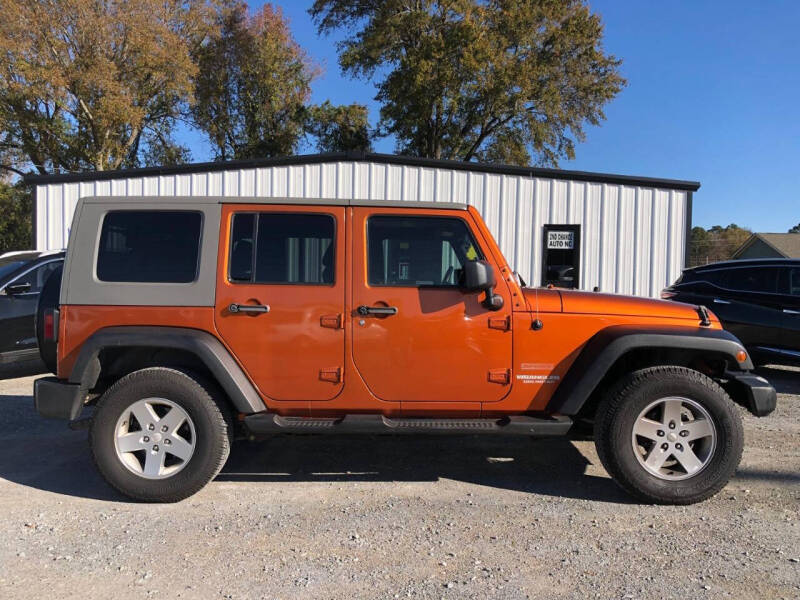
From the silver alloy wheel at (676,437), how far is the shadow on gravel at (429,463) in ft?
1.11

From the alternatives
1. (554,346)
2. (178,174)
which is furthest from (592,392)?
(178,174)

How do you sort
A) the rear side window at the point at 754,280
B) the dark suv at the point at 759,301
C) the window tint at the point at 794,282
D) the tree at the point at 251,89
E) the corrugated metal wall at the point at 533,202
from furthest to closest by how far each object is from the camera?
the tree at the point at 251,89 < the corrugated metal wall at the point at 533,202 < the rear side window at the point at 754,280 < the window tint at the point at 794,282 < the dark suv at the point at 759,301

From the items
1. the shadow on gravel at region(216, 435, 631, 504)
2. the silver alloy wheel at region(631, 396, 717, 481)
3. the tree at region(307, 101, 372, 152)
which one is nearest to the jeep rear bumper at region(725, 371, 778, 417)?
the silver alloy wheel at region(631, 396, 717, 481)

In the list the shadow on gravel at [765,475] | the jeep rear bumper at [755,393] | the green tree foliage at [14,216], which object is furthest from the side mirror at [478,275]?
the green tree foliage at [14,216]

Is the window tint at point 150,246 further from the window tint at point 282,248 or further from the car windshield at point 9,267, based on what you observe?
the car windshield at point 9,267

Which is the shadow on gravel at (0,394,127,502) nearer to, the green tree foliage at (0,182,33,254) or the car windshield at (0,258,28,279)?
the car windshield at (0,258,28,279)

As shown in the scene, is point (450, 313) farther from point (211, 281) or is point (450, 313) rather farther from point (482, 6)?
point (482, 6)

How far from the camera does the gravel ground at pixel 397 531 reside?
269 cm

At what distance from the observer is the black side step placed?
3557 mm

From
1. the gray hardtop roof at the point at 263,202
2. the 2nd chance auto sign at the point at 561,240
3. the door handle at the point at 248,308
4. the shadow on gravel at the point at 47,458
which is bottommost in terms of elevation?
the shadow on gravel at the point at 47,458

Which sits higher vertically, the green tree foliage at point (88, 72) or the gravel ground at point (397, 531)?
the green tree foliage at point (88, 72)

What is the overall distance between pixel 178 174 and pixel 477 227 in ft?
30.7

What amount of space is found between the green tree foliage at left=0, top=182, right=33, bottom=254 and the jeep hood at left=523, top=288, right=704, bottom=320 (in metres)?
32.4

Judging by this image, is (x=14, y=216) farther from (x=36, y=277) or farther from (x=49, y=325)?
(x=49, y=325)
